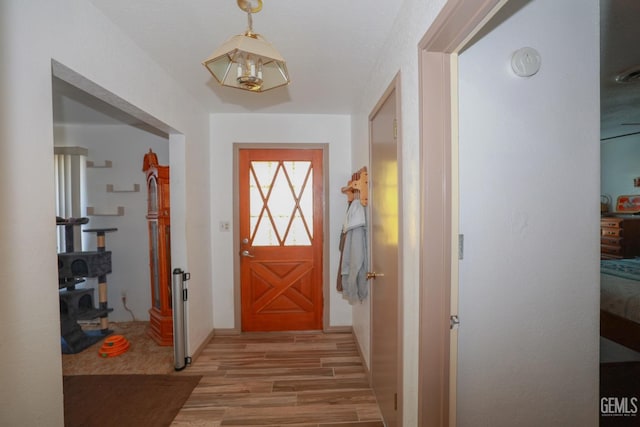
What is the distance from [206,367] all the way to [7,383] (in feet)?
5.42

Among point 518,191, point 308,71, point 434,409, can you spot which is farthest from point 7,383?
point 308,71

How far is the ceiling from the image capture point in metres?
1.43

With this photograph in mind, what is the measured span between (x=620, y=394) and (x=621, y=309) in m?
0.56

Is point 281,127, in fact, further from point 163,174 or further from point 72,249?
point 72,249

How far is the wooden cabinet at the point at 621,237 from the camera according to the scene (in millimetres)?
4099

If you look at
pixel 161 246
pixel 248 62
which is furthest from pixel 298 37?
pixel 161 246

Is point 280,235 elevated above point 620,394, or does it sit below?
above

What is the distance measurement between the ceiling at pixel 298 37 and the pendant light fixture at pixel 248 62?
11.8 inches

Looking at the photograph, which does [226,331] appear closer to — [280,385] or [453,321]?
[280,385]

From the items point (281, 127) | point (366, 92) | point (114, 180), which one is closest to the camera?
point (366, 92)

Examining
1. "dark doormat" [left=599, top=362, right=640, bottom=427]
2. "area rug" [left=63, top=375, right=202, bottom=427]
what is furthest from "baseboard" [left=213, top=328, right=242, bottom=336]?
"dark doormat" [left=599, top=362, right=640, bottom=427]

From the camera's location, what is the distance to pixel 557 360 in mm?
1295

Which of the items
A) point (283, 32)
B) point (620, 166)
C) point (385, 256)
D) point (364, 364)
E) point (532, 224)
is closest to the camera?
point (532, 224)

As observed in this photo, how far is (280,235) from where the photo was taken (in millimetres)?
3098
